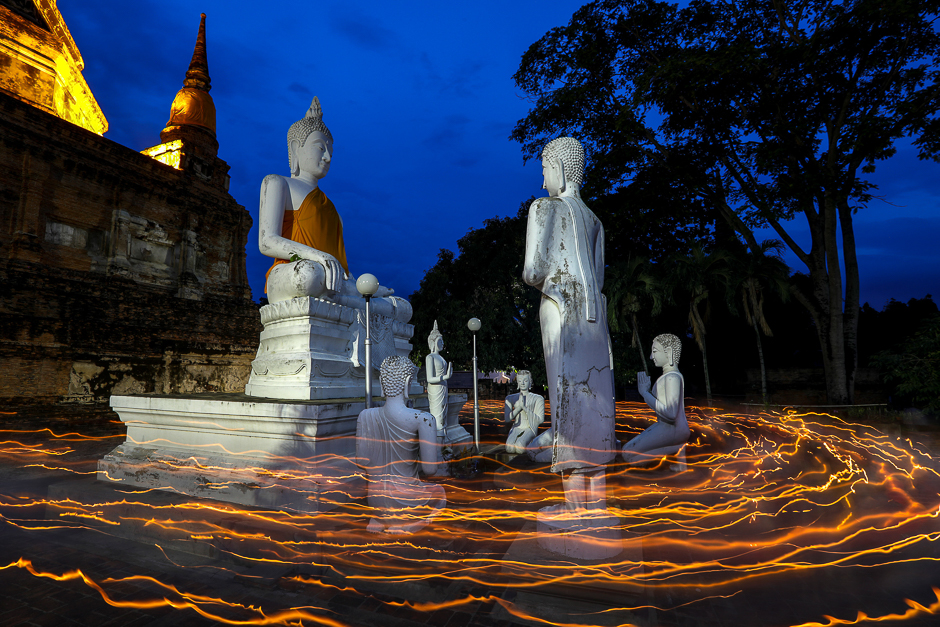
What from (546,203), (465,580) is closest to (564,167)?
(546,203)

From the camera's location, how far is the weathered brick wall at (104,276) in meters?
11.4

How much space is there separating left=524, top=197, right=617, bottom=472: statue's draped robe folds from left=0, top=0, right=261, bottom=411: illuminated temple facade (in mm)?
12818

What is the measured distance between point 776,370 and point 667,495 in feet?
50.9

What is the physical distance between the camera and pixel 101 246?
15.0 meters

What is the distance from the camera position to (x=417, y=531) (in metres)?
3.22

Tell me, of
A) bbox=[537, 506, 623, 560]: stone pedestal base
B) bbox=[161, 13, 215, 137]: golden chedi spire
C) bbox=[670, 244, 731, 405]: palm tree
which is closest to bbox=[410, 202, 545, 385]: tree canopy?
bbox=[670, 244, 731, 405]: palm tree

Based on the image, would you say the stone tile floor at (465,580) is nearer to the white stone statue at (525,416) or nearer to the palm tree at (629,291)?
the white stone statue at (525,416)

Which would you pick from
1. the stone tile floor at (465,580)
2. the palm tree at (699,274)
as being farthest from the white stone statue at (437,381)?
the palm tree at (699,274)

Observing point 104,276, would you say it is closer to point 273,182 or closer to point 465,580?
point 273,182

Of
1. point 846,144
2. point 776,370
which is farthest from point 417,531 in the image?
point 776,370

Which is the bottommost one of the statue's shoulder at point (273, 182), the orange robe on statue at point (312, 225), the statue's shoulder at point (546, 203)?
the statue's shoulder at point (546, 203)

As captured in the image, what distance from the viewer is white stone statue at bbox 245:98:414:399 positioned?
203 inches

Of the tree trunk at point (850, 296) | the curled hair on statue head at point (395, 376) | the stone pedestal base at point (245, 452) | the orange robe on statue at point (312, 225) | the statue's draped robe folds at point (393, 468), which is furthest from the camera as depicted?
the tree trunk at point (850, 296)

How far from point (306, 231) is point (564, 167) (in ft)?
12.1
